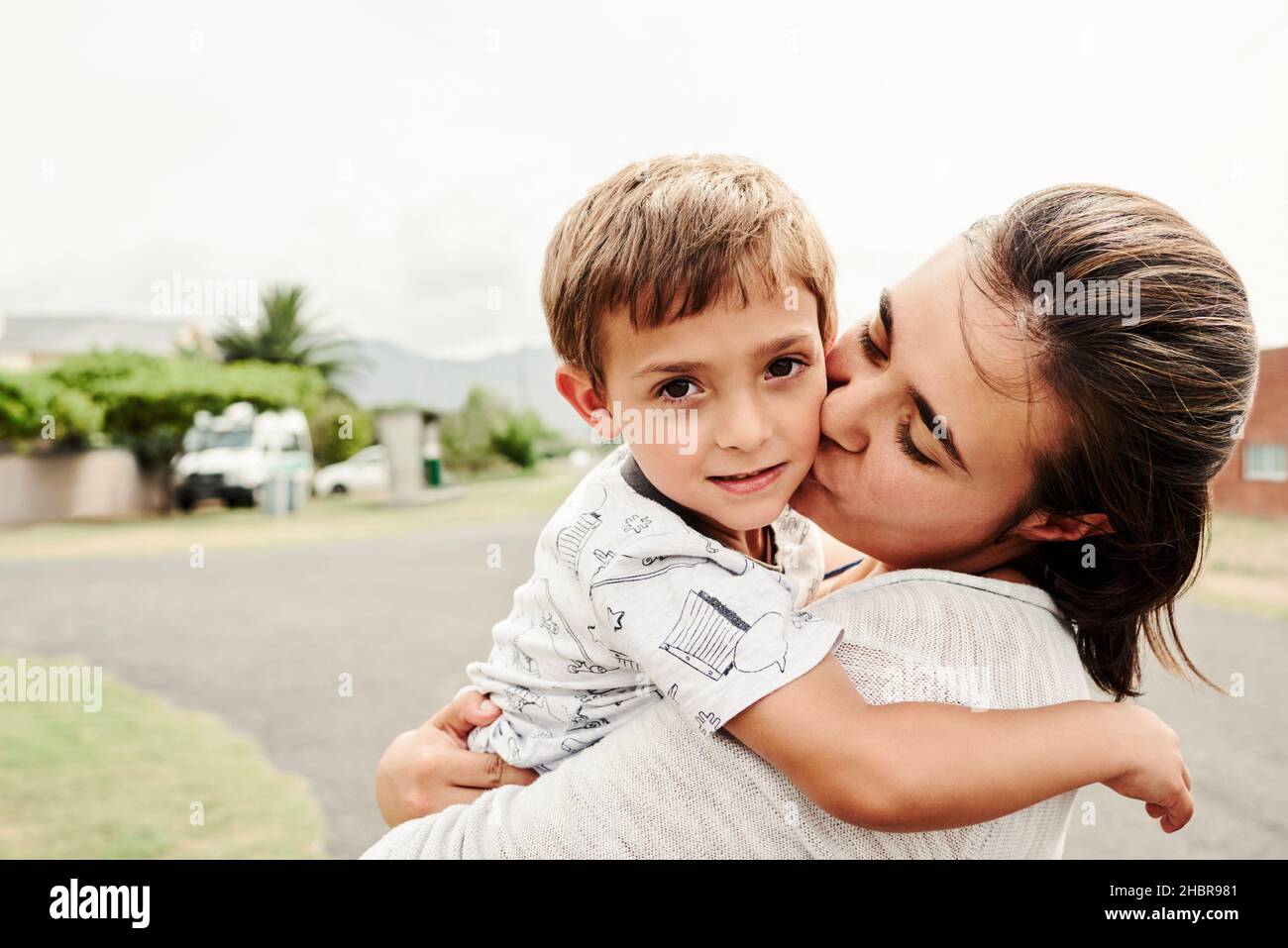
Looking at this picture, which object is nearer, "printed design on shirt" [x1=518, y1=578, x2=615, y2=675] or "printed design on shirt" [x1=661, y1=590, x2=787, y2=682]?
"printed design on shirt" [x1=661, y1=590, x2=787, y2=682]

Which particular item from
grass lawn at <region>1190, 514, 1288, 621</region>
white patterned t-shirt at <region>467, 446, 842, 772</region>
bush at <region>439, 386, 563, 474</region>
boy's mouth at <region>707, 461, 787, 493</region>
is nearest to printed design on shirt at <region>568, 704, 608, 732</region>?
white patterned t-shirt at <region>467, 446, 842, 772</region>

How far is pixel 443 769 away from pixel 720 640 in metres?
0.77

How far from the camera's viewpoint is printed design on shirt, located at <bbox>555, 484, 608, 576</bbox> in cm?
163

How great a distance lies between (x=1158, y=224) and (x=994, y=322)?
289 millimetres

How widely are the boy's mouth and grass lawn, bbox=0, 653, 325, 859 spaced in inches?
176

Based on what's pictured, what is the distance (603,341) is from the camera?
1.75 meters

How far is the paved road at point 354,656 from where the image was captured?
588cm

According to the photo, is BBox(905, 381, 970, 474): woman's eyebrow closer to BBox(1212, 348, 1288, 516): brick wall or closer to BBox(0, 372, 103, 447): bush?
BBox(1212, 348, 1288, 516): brick wall

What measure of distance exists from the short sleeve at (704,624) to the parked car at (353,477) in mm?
27962

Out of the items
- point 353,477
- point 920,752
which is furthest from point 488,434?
point 920,752

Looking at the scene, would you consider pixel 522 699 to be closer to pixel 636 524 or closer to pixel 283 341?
pixel 636 524

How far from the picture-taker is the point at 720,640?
1.50 metres
